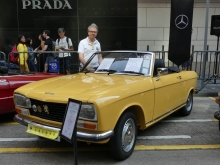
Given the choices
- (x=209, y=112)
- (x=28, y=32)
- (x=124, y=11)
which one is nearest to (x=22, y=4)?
(x=28, y=32)

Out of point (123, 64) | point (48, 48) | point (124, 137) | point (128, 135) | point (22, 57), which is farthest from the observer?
point (48, 48)

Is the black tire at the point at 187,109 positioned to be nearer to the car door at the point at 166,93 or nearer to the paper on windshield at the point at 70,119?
the car door at the point at 166,93

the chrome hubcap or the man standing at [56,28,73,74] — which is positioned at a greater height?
the man standing at [56,28,73,74]

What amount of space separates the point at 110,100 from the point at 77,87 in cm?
63

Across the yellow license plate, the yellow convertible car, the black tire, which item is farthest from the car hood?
the black tire

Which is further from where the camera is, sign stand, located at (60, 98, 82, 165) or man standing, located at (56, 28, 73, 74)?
man standing, located at (56, 28, 73, 74)

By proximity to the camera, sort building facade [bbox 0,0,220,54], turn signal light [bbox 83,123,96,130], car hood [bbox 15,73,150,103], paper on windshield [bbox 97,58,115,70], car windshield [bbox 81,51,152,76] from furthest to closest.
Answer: building facade [bbox 0,0,220,54] < paper on windshield [bbox 97,58,115,70] < car windshield [bbox 81,51,152,76] < car hood [bbox 15,73,150,103] < turn signal light [bbox 83,123,96,130]

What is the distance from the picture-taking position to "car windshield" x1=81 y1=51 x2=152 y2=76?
4.29 meters

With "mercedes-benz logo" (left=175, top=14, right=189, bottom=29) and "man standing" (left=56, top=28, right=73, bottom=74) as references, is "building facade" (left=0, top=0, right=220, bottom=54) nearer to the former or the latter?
"man standing" (left=56, top=28, right=73, bottom=74)

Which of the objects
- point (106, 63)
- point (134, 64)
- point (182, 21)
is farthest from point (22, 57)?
point (182, 21)

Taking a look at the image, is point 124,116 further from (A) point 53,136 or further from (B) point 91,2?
(B) point 91,2

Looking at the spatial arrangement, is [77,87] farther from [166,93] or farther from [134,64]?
[166,93]

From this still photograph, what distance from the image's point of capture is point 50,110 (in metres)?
3.32

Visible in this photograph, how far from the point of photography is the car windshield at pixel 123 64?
14.1ft
